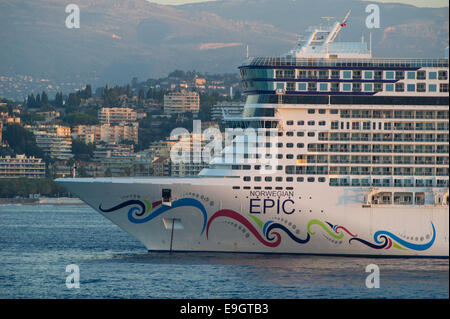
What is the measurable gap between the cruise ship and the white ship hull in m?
0.04

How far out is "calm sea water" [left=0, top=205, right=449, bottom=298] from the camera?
35500 mm

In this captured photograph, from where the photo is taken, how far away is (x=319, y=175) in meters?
43.0

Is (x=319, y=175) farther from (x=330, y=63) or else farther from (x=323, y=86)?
(x=330, y=63)

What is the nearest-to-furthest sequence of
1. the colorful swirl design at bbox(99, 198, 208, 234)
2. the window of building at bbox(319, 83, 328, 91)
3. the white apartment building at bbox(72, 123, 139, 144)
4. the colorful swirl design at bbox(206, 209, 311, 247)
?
1. the colorful swirl design at bbox(206, 209, 311, 247)
2. the colorful swirl design at bbox(99, 198, 208, 234)
3. the window of building at bbox(319, 83, 328, 91)
4. the white apartment building at bbox(72, 123, 139, 144)

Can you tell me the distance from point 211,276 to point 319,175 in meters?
7.47

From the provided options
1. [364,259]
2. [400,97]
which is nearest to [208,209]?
[364,259]

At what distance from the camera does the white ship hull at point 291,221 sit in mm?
42562

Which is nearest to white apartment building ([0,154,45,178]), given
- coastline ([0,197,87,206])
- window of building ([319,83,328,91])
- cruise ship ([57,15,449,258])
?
coastline ([0,197,87,206])

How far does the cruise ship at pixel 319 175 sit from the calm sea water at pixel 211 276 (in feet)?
2.96

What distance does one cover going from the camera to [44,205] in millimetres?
125562

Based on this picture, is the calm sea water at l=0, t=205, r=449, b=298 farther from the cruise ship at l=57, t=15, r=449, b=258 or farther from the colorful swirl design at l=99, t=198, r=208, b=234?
the colorful swirl design at l=99, t=198, r=208, b=234

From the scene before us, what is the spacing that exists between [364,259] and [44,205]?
87645 millimetres

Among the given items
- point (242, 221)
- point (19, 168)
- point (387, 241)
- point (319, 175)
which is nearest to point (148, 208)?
point (242, 221)
